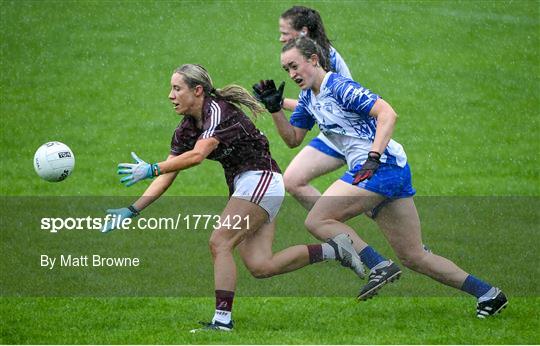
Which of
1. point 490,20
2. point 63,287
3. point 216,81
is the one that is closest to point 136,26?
point 216,81

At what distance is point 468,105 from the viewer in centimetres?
2031

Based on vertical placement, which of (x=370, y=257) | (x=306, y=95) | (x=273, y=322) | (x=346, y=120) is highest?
(x=306, y=95)

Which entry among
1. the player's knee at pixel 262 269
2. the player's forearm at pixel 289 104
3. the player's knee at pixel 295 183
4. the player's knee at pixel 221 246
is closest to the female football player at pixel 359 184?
the player's knee at pixel 262 269

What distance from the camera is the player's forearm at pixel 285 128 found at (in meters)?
8.81

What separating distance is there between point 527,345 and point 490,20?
56.5 feet

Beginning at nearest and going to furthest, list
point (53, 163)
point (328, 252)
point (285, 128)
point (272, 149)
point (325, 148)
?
point (328, 252)
point (285, 128)
point (53, 163)
point (325, 148)
point (272, 149)

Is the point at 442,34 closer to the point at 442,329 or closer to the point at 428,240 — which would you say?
the point at 428,240

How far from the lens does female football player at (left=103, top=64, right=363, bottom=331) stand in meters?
7.91

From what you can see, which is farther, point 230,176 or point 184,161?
point 230,176

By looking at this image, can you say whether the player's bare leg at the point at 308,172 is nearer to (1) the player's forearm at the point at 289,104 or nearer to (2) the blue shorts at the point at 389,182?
(1) the player's forearm at the point at 289,104

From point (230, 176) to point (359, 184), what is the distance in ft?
3.24

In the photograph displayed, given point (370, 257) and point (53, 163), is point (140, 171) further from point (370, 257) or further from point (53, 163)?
point (370, 257)

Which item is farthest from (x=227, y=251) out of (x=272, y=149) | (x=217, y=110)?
(x=272, y=149)

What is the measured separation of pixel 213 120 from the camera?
7969 millimetres
